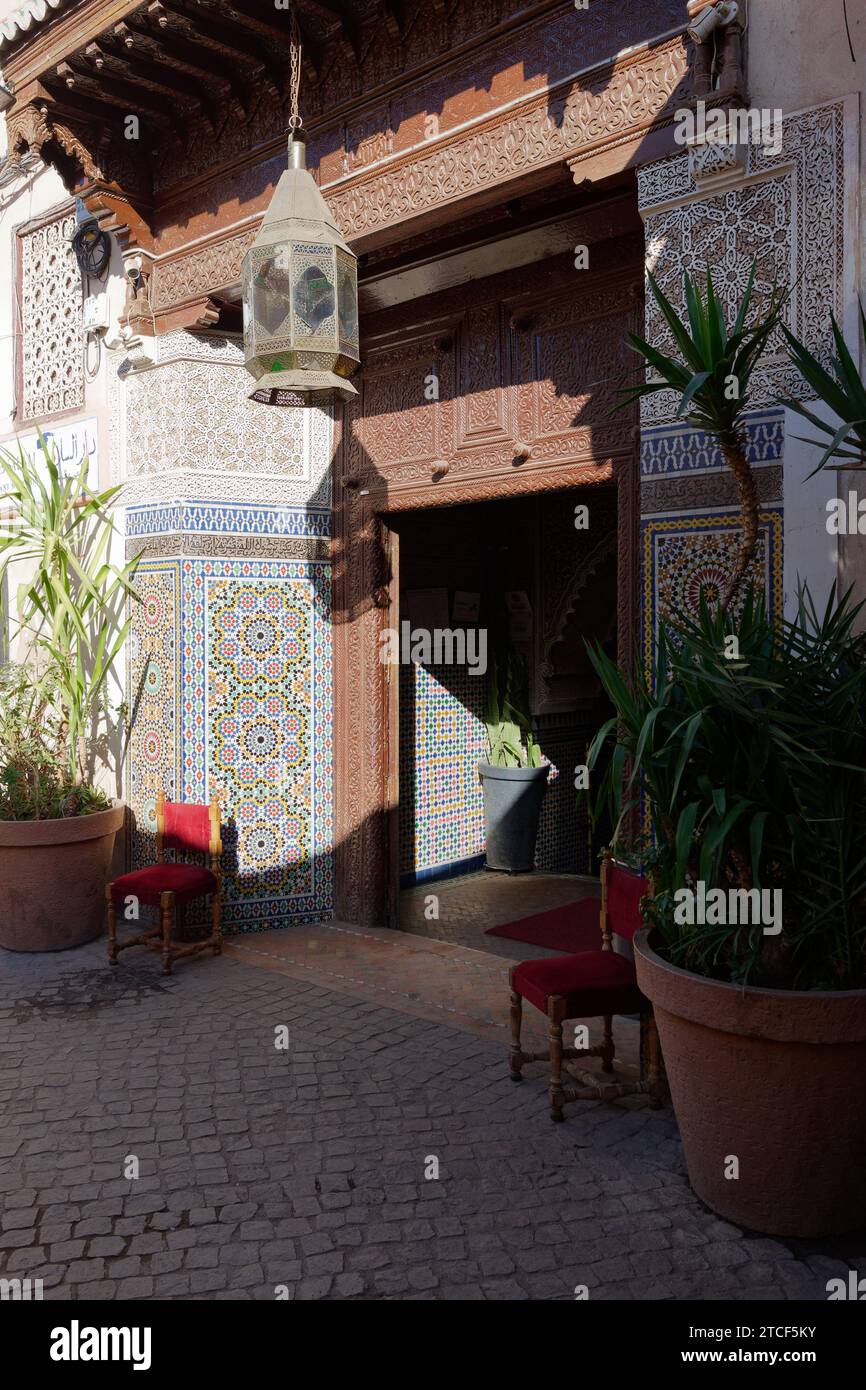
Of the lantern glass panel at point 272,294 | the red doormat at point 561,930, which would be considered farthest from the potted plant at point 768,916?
the red doormat at point 561,930

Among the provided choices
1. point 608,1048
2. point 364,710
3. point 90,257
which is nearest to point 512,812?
point 364,710

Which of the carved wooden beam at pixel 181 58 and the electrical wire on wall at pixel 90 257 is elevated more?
the carved wooden beam at pixel 181 58

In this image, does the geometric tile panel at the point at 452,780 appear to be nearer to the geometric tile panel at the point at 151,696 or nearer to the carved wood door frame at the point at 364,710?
the carved wood door frame at the point at 364,710

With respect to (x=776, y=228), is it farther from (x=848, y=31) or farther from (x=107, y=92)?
(x=107, y=92)

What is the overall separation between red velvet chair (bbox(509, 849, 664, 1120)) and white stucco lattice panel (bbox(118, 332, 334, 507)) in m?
2.96

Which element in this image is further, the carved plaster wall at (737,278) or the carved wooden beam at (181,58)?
the carved wooden beam at (181,58)

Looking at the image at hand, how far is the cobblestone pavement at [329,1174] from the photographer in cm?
237

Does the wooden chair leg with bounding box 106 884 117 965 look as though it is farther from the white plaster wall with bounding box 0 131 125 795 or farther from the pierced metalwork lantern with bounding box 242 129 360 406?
the pierced metalwork lantern with bounding box 242 129 360 406

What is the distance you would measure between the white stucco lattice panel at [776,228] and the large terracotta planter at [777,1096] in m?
1.88

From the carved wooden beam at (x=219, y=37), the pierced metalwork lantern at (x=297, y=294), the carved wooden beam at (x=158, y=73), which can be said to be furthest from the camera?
the carved wooden beam at (x=158, y=73)

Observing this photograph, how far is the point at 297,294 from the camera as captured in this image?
322 cm

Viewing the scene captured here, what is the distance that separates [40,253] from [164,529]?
2293mm
